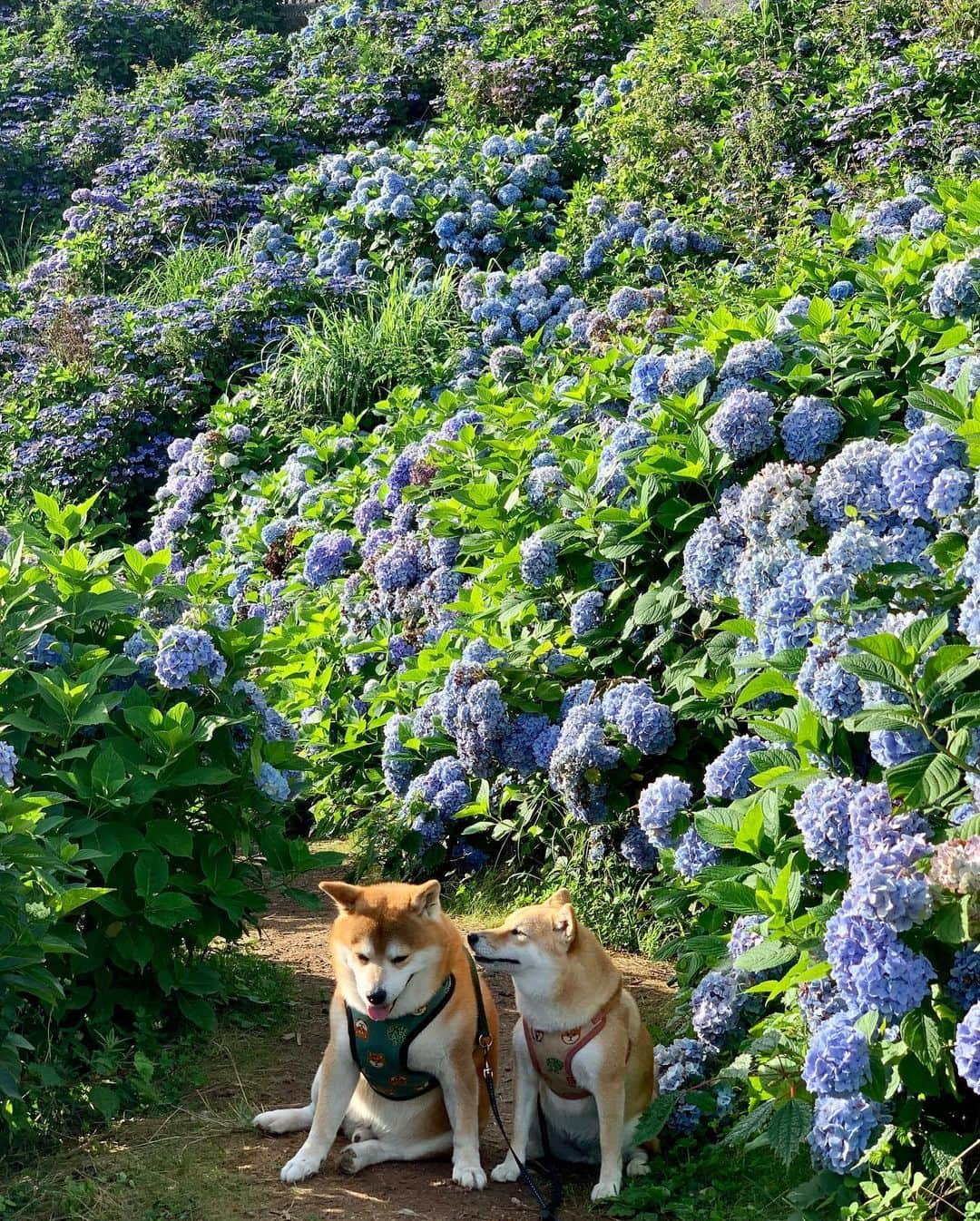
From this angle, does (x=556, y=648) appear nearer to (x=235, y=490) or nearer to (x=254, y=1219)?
(x=254, y=1219)

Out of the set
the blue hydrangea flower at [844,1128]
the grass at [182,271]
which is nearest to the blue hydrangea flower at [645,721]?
the blue hydrangea flower at [844,1128]

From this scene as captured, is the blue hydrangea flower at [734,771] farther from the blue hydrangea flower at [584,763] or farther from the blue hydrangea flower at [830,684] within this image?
the blue hydrangea flower at [584,763]

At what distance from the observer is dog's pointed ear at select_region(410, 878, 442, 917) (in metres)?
3.69

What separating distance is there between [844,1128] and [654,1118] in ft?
2.60

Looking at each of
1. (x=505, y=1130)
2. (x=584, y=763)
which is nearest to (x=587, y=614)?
(x=584, y=763)

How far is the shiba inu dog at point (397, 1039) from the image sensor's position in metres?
3.66

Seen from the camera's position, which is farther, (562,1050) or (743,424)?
(743,424)

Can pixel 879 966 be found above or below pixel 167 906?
above

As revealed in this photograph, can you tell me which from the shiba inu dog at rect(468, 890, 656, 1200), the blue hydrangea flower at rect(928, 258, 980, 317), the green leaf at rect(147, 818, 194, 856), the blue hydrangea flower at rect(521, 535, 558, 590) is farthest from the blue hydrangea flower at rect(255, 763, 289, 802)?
the blue hydrangea flower at rect(928, 258, 980, 317)

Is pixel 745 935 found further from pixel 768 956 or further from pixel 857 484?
pixel 857 484

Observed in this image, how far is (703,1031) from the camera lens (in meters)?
3.81

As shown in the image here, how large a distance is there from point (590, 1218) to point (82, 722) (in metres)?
1.89

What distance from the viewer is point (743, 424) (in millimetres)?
4617

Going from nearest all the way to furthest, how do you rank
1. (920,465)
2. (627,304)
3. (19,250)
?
(920,465), (627,304), (19,250)
